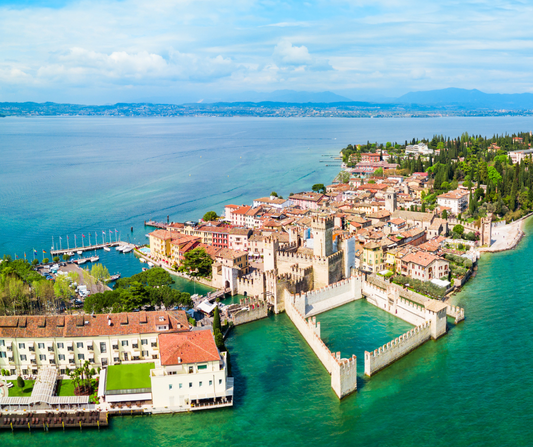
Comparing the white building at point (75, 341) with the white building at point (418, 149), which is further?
the white building at point (418, 149)

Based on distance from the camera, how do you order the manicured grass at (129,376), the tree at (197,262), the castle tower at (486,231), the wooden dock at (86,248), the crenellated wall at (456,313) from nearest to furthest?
the manicured grass at (129,376), the crenellated wall at (456,313), the tree at (197,262), the castle tower at (486,231), the wooden dock at (86,248)

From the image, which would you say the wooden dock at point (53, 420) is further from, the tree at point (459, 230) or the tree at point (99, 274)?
the tree at point (459, 230)

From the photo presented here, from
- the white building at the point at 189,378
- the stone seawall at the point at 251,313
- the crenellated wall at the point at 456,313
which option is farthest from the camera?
the stone seawall at the point at 251,313

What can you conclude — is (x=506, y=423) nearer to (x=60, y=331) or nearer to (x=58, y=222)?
(x=60, y=331)

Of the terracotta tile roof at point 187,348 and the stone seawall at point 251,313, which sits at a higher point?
the terracotta tile roof at point 187,348

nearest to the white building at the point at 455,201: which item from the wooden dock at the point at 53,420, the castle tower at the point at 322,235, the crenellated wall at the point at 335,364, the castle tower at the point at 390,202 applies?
the castle tower at the point at 390,202

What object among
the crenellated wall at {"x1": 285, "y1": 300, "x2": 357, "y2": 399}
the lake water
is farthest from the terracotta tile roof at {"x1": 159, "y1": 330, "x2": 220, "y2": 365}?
the crenellated wall at {"x1": 285, "y1": 300, "x2": 357, "y2": 399}

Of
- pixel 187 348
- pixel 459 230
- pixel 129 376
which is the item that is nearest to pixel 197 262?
pixel 129 376
